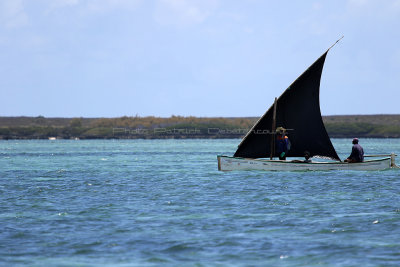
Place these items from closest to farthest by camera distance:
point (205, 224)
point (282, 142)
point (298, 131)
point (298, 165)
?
point (205, 224) → point (282, 142) → point (298, 165) → point (298, 131)

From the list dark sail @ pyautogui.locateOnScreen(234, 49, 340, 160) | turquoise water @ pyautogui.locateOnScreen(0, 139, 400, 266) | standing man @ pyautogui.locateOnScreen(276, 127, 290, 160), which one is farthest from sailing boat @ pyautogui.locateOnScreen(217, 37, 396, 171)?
turquoise water @ pyautogui.locateOnScreen(0, 139, 400, 266)

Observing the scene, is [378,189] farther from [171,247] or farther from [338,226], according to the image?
[171,247]

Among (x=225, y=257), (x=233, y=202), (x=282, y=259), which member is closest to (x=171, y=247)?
(x=225, y=257)

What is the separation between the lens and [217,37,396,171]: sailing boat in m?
40.6

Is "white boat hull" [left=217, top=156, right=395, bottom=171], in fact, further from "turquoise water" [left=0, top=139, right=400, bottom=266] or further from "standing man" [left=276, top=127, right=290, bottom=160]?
"turquoise water" [left=0, top=139, right=400, bottom=266]

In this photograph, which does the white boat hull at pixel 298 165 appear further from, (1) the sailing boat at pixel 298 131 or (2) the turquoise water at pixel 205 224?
(2) the turquoise water at pixel 205 224

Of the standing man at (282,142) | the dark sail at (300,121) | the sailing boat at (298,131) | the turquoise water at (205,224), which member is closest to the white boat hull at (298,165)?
the sailing boat at (298,131)

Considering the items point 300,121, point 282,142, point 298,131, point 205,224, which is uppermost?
point 300,121

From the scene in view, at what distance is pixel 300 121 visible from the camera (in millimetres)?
41312

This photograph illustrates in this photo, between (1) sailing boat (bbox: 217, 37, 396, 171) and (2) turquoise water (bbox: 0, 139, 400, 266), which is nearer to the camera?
(2) turquoise water (bbox: 0, 139, 400, 266)

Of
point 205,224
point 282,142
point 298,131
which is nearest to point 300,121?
point 298,131

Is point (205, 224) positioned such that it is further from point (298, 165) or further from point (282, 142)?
point (298, 165)

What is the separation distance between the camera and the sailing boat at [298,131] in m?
40.6

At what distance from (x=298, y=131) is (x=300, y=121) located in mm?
617
